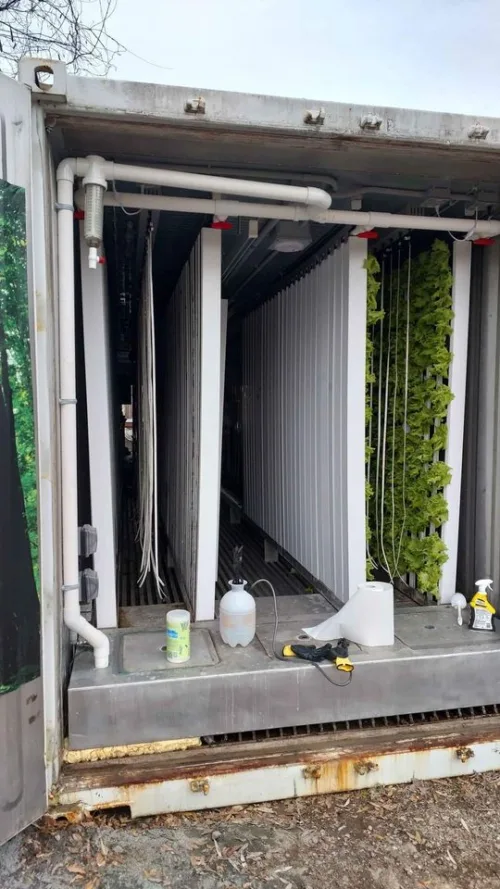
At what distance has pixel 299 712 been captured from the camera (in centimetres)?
261

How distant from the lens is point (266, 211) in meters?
2.77

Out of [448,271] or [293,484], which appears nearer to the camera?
[448,271]

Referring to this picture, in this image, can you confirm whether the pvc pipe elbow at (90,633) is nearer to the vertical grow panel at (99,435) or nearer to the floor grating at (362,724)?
the vertical grow panel at (99,435)

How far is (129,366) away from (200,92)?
752 centimetres

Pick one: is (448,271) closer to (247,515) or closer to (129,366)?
(247,515)

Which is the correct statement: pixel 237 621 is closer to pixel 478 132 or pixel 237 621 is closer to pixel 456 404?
pixel 456 404

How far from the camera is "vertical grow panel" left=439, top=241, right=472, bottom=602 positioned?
10.8 feet

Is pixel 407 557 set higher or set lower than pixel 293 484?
lower

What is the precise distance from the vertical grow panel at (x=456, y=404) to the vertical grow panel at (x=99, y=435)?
1.91 meters

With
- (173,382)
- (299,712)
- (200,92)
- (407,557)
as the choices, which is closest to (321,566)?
(407,557)

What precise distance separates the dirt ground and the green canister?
61cm

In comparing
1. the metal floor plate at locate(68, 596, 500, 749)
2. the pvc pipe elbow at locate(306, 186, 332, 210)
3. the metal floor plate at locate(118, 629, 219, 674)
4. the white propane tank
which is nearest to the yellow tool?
the metal floor plate at locate(68, 596, 500, 749)

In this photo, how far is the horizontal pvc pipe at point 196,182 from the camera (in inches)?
94.3

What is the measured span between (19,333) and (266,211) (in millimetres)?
Result: 1350
